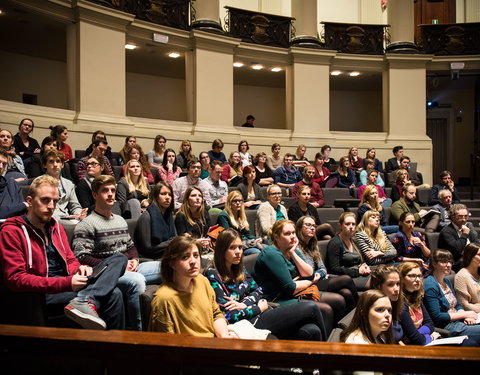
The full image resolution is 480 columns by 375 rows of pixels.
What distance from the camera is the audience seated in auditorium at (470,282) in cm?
366

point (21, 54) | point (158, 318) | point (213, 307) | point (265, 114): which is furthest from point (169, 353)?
point (265, 114)

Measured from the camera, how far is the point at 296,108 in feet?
35.8

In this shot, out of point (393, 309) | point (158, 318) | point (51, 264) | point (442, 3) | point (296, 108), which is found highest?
point (442, 3)

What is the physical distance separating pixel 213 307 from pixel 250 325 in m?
0.23

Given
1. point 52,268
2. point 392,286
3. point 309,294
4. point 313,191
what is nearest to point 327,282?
point 309,294

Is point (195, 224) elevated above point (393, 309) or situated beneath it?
elevated above

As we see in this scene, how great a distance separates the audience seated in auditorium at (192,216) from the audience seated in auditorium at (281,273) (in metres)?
0.86

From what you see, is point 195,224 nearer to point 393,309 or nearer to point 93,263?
point 93,263

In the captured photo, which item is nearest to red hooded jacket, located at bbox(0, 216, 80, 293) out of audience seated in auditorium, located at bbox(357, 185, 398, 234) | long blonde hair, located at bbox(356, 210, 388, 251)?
long blonde hair, located at bbox(356, 210, 388, 251)

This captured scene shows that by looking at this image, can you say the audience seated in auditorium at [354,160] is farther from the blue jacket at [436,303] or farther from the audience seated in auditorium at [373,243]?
the blue jacket at [436,303]

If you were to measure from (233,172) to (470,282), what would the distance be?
3.69 meters

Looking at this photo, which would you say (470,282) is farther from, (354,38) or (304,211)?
(354,38)

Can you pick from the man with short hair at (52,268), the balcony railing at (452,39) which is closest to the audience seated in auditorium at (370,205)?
the man with short hair at (52,268)

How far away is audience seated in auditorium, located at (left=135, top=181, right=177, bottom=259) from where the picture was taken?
3.53 m
